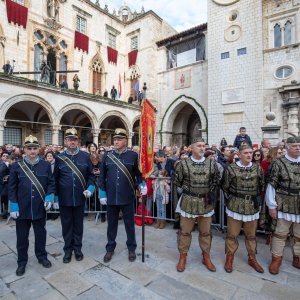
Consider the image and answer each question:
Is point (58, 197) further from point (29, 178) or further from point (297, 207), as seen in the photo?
point (297, 207)

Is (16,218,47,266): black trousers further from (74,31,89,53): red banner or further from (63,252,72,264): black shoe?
(74,31,89,53): red banner

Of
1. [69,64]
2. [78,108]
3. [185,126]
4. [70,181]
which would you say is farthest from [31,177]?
[185,126]

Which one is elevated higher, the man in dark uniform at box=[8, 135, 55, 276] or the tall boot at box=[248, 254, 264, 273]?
the man in dark uniform at box=[8, 135, 55, 276]

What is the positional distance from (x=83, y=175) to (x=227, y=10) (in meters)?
16.2

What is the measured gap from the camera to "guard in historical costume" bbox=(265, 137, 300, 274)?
3.10 metres

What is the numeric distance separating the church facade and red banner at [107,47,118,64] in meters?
0.09

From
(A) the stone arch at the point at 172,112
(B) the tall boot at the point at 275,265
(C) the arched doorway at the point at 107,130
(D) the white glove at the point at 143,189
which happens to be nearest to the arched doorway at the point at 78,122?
(C) the arched doorway at the point at 107,130

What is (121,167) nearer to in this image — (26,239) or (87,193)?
(87,193)

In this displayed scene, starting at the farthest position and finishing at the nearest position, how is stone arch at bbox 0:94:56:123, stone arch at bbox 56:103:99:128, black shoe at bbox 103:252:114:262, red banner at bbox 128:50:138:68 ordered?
red banner at bbox 128:50:138:68 < stone arch at bbox 56:103:99:128 < stone arch at bbox 0:94:56:123 < black shoe at bbox 103:252:114:262

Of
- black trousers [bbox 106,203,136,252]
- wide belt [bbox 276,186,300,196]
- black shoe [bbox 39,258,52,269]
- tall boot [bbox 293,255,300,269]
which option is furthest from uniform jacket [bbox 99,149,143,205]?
tall boot [bbox 293,255,300,269]

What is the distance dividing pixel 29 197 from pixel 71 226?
0.81 metres

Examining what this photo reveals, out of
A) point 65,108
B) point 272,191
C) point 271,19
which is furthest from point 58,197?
point 271,19

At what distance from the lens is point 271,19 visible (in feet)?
45.8

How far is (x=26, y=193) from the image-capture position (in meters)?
3.24
